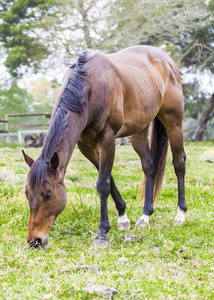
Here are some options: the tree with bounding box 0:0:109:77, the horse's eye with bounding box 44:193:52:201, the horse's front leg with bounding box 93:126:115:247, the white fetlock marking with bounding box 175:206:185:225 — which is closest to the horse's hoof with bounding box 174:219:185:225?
the white fetlock marking with bounding box 175:206:185:225

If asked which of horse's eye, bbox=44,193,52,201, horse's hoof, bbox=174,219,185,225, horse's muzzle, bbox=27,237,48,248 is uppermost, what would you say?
horse's eye, bbox=44,193,52,201

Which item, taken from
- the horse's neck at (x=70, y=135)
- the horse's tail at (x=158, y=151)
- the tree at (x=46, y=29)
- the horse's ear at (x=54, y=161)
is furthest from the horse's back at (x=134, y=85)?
the tree at (x=46, y=29)

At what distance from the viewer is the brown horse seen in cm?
303

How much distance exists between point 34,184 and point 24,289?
950mm

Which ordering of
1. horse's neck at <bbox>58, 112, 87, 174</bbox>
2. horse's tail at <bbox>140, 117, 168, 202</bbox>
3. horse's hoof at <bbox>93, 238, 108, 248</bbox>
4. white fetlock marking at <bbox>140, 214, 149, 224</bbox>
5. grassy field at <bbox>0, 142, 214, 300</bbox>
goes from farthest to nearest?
horse's tail at <bbox>140, 117, 168, 202</bbox>
white fetlock marking at <bbox>140, 214, 149, 224</bbox>
horse's hoof at <bbox>93, 238, 108, 248</bbox>
horse's neck at <bbox>58, 112, 87, 174</bbox>
grassy field at <bbox>0, 142, 214, 300</bbox>

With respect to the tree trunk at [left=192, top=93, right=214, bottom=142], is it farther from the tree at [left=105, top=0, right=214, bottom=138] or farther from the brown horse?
the brown horse

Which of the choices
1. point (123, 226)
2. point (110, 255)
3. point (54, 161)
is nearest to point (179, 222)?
point (123, 226)

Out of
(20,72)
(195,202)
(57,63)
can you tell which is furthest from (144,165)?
(20,72)

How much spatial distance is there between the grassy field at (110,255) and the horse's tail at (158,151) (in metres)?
0.36

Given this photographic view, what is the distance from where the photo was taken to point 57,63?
20047mm

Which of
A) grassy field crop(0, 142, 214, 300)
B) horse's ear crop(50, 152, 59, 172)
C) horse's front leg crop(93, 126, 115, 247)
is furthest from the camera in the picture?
horse's front leg crop(93, 126, 115, 247)

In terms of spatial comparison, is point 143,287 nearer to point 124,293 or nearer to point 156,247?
point 124,293

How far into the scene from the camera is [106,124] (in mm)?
3553

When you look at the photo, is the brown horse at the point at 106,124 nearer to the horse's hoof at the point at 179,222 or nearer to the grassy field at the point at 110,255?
the horse's hoof at the point at 179,222
